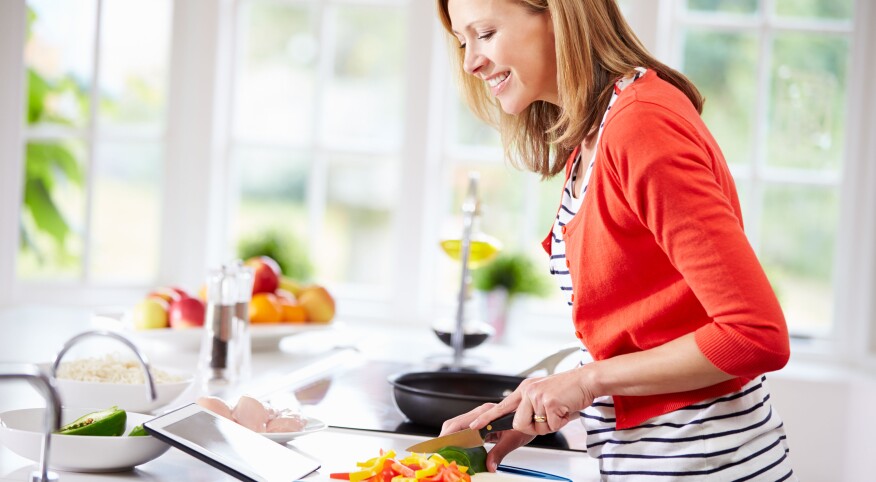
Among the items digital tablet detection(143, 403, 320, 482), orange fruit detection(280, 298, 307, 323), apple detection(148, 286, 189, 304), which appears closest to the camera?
digital tablet detection(143, 403, 320, 482)

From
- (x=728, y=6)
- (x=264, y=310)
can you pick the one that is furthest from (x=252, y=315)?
(x=728, y=6)

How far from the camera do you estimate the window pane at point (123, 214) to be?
17.3ft

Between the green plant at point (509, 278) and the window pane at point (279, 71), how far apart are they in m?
0.84

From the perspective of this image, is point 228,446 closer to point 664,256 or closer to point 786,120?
point 664,256

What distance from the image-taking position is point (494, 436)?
1321 mm

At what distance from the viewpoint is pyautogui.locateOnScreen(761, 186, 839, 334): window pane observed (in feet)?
10.4

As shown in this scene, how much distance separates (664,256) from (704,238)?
13cm

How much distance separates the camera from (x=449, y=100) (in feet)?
10.9

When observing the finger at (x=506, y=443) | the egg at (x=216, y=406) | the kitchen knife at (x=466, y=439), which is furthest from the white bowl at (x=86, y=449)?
the finger at (x=506, y=443)

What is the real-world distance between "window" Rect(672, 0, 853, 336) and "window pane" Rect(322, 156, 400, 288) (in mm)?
1154

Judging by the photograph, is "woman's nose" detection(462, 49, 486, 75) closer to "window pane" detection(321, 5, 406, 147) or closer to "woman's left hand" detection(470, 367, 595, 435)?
"woman's left hand" detection(470, 367, 595, 435)

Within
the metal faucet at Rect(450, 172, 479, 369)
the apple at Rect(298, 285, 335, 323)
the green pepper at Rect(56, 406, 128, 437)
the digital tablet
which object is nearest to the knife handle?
the digital tablet

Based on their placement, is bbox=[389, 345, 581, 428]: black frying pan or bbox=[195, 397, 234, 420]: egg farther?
bbox=[389, 345, 581, 428]: black frying pan

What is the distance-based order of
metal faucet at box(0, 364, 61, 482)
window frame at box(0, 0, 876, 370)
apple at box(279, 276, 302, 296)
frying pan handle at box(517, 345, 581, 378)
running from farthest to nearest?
window frame at box(0, 0, 876, 370), apple at box(279, 276, 302, 296), frying pan handle at box(517, 345, 581, 378), metal faucet at box(0, 364, 61, 482)
